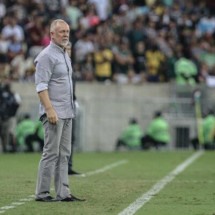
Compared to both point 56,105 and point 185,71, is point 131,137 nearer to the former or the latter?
point 185,71

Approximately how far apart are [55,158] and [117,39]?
19690mm

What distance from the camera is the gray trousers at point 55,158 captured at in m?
11.8

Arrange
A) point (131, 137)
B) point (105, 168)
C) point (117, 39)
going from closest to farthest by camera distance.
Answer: point (105, 168)
point (131, 137)
point (117, 39)

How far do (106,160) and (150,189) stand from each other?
9412 mm

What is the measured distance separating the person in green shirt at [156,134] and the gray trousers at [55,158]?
17.2 metres

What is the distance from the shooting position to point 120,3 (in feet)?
111

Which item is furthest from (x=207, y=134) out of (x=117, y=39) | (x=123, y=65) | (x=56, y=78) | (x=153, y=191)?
(x=56, y=78)

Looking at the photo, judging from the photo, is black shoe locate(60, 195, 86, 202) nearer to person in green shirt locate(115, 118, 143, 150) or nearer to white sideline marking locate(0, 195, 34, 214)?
white sideline marking locate(0, 195, 34, 214)

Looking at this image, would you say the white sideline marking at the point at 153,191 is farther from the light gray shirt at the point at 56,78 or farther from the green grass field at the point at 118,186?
the light gray shirt at the point at 56,78

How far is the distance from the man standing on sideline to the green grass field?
0.35 metres

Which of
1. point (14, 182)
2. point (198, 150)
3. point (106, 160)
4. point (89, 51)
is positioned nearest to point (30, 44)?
point (89, 51)

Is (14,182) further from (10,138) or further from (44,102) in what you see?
(10,138)

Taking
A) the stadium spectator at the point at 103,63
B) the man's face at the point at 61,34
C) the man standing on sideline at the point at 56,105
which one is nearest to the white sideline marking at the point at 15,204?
the man standing on sideline at the point at 56,105

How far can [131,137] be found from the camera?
2947 centimetres
